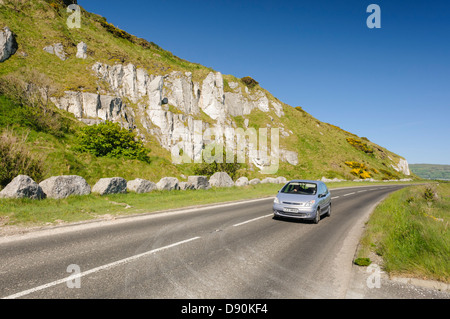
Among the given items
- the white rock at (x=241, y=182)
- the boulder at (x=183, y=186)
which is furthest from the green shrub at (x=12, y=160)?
the white rock at (x=241, y=182)

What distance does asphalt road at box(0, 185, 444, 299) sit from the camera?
4344mm

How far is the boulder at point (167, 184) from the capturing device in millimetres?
18219

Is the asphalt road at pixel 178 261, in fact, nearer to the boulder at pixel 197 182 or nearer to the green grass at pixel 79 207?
the green grass at pixel 79 207

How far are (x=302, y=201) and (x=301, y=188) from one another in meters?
1.34

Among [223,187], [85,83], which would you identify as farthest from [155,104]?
[223,187]

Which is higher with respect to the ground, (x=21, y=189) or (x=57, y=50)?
(x=57, y=50)

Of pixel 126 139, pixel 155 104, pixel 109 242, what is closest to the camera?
pixel 109 242

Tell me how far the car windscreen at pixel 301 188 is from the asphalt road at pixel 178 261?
2124 mm

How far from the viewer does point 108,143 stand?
2416 centimetres

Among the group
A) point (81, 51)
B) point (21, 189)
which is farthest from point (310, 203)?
point (81, 51)

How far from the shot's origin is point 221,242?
7.42 metres

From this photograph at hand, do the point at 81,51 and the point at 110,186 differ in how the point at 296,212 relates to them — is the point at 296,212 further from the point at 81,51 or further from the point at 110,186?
the point at 81,51

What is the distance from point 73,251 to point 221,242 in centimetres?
409
